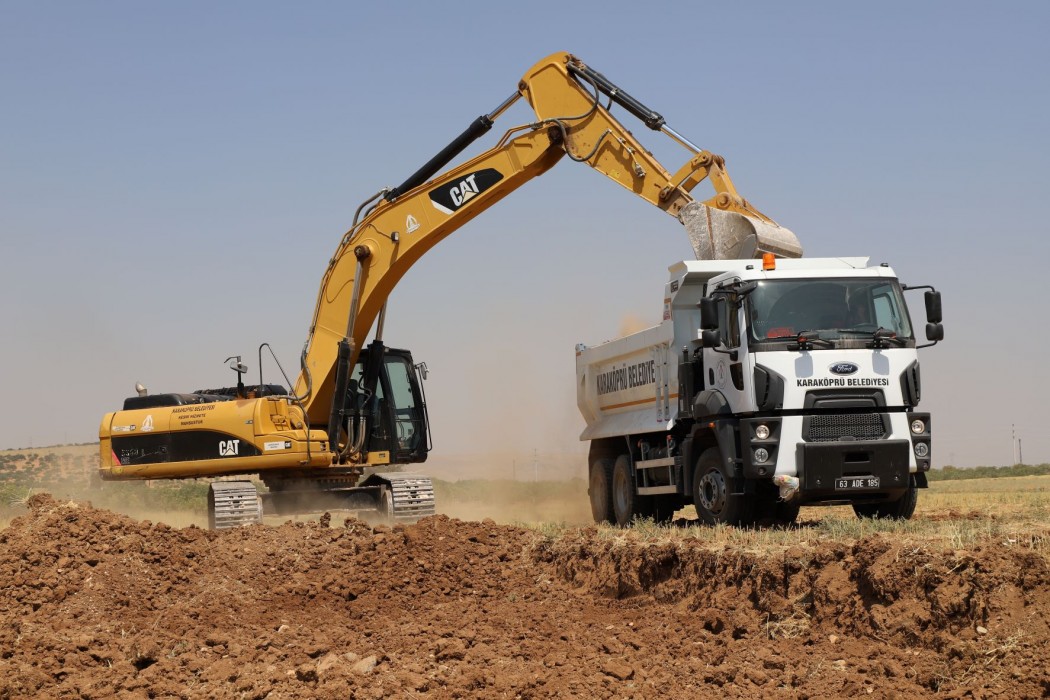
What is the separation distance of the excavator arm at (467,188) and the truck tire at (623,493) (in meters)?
3.83

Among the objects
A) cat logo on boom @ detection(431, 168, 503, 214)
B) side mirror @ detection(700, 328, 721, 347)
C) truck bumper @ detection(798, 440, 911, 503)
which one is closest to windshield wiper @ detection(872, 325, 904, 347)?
truck bumper @ detection(798, 440, 911, 503)

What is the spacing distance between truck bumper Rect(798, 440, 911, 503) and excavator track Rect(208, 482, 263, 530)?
337 inches

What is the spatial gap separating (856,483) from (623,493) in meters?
5.32

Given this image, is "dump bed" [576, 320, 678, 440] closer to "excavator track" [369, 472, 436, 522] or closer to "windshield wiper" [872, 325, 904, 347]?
"excavator track" [369, 472, 436, 522]

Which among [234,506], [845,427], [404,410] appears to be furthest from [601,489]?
[845,427]

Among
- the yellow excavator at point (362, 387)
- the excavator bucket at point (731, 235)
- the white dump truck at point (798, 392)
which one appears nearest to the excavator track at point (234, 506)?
→ the yellow excavator at point (362, 387)

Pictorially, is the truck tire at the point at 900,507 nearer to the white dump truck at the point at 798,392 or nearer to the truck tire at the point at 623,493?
the white dump truck at the point at 798,392

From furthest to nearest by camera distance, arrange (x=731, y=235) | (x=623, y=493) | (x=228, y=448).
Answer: (x=228, y=448) < (x=623, y=493) < (x=731, y=235)

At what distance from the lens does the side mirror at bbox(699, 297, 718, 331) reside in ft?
45.5

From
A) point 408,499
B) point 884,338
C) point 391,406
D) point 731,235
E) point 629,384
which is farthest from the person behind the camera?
point 391,406

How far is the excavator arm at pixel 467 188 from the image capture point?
1761cm

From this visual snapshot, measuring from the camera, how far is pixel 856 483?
13.2 meters

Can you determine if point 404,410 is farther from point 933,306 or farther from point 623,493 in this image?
point 933,306

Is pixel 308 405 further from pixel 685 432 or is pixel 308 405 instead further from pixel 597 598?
pixel 597 598
